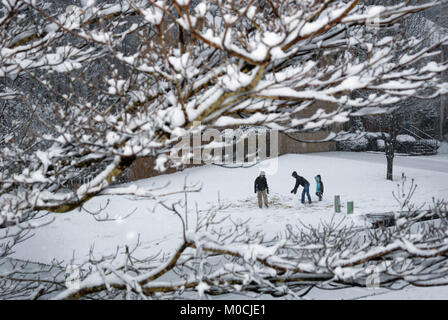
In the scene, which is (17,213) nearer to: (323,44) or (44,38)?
(44,38)

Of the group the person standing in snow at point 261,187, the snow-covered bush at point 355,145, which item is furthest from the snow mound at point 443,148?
the person standing in snow at point 261,187

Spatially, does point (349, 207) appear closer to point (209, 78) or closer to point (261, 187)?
point (261, 187)

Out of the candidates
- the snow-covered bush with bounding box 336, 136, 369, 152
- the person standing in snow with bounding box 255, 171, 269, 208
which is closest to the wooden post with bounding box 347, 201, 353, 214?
the person standing in snow with bounding box 255, 171, 269, 208

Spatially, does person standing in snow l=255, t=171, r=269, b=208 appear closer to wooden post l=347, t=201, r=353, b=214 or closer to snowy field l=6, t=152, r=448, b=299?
snowy field l=6, t=152, r=448, b=299

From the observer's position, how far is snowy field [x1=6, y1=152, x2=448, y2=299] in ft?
36.9

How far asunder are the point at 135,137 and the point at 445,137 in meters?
33.6

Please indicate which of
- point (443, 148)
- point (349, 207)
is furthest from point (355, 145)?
point (349, 207)

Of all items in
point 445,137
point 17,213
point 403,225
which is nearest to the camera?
point 17,213

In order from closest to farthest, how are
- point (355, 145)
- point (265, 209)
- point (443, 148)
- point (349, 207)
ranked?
1. point (349, 207)
2. point (265, 209)
3. point (355, 145)
4. point (443, 148)

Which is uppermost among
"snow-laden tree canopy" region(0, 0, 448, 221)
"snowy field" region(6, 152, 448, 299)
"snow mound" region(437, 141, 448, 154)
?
"snow-laden tree canopy" region(0, 0, 448, 221)

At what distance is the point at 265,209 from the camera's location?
14.8 metres

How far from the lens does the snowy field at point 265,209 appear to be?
36.9ft

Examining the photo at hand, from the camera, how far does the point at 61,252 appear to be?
36.6ft
